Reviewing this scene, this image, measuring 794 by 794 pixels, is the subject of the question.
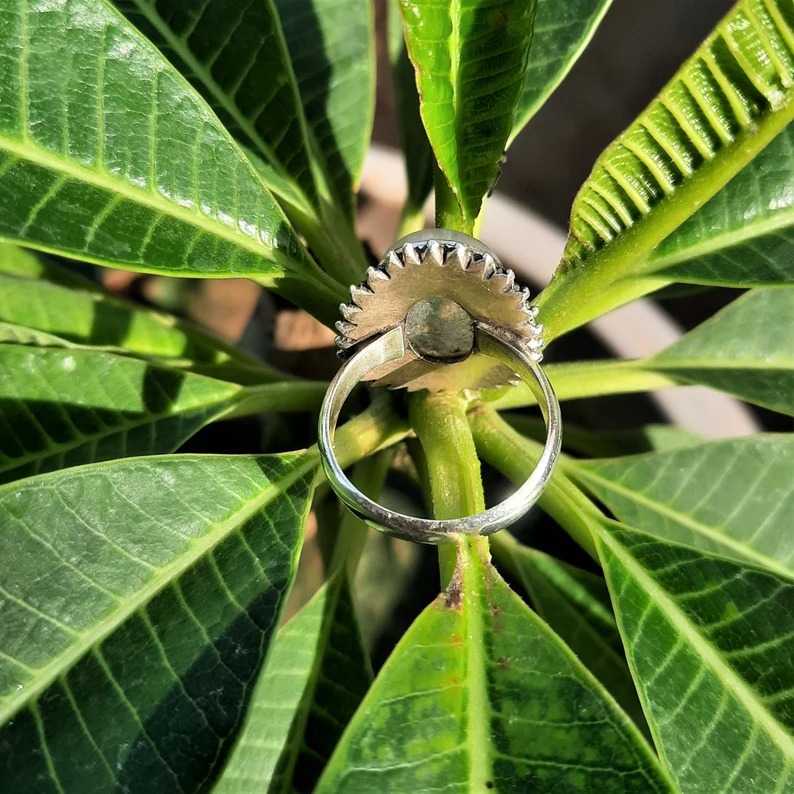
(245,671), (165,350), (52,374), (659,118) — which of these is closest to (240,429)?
(165,350)

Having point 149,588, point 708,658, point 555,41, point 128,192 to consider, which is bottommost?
point 708,658

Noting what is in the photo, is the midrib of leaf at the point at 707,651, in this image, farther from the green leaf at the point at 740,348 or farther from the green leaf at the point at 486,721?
the green leaf at the point at 740,348

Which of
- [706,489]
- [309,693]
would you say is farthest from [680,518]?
[309,693]

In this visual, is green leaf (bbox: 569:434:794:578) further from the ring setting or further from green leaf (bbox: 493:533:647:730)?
the ring setting

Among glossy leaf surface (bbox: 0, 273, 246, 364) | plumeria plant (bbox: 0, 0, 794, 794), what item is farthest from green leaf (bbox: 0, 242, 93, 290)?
plumeria plant (bbox: 0, 0, 794, 794)

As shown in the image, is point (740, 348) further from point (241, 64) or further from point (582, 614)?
point (241, 64)

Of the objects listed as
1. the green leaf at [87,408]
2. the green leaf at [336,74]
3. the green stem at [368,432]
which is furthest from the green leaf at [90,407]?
the green leaf at [336,74]
